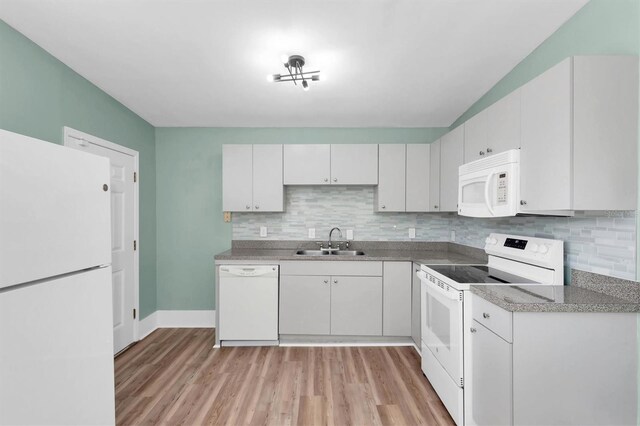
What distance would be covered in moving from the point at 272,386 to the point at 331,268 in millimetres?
1171

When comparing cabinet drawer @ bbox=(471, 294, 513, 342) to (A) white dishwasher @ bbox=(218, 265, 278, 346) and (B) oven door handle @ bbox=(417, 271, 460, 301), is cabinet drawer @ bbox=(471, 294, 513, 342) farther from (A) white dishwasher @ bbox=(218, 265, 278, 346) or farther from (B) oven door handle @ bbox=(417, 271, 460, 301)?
(A) white dishwasher @ bbox=(218, 265, 278, 346)

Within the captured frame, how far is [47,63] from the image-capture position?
203cm

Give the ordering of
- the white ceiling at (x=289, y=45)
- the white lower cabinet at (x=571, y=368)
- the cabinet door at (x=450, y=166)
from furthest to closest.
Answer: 1. the cabinet door at (x=450, y=166)
2. the white ceiling at (x=289, y=45)
3. the white lower cabinet at (x=571, y=368)

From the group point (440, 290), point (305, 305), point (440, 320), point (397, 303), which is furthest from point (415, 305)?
point (305, 305)

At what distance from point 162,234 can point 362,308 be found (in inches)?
101

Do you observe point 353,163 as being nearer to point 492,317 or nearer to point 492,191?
point 492,191

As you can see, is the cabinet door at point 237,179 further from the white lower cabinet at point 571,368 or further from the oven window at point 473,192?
the white lower cabinet at point 571,368

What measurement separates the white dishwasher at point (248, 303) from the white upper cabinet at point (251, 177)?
753 mm

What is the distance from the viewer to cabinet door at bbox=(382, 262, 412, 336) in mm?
2984

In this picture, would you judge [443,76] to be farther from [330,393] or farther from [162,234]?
[162,234]

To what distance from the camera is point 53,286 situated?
1198 millimetres

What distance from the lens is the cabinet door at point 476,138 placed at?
2143 mm

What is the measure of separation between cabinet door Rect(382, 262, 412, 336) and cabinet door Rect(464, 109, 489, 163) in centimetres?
122

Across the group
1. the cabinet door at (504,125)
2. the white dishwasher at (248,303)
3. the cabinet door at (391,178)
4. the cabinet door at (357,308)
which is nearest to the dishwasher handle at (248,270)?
the white dishwasher at (248,303)
